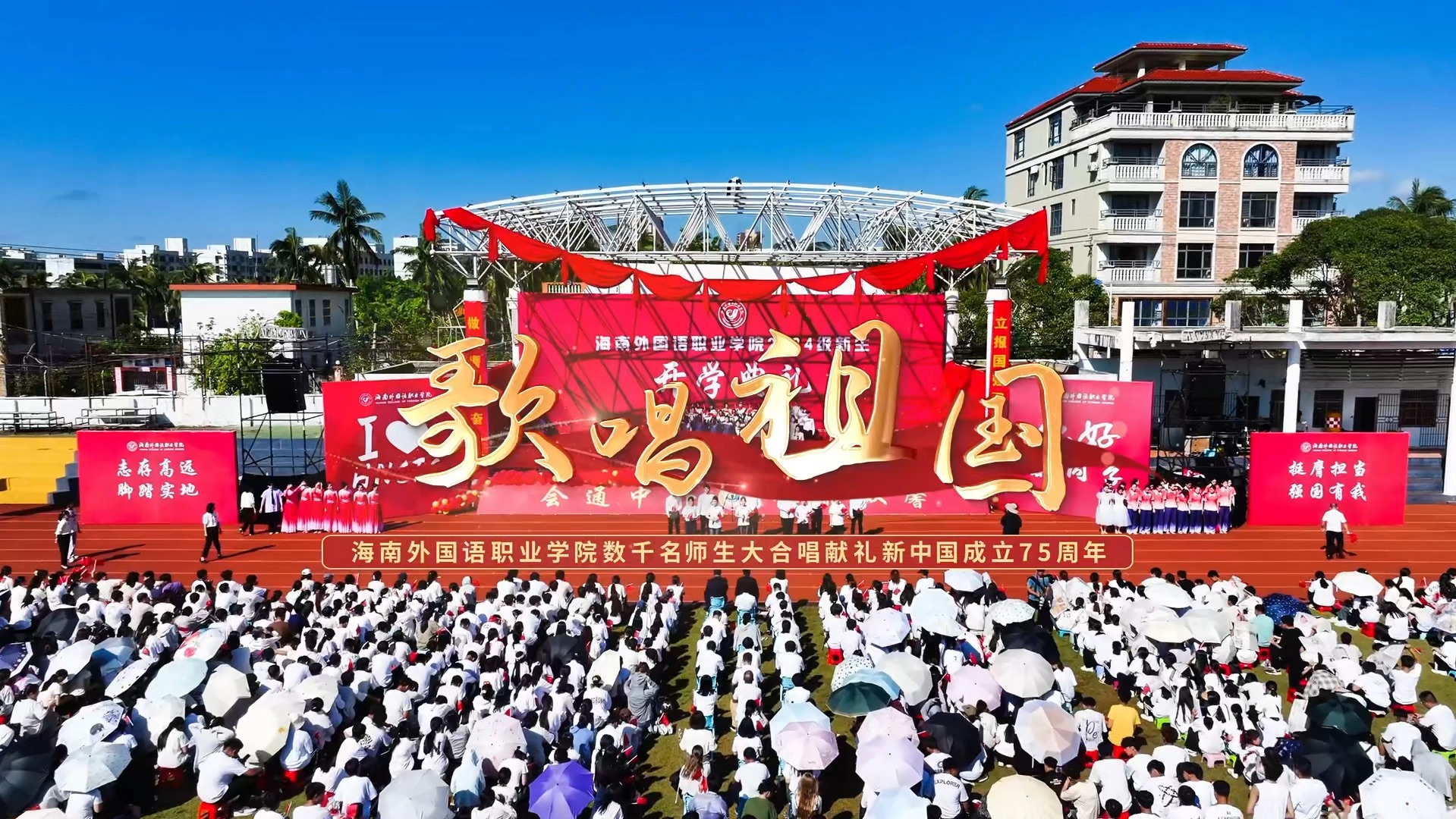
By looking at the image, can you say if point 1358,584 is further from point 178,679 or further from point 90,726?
point 90,726

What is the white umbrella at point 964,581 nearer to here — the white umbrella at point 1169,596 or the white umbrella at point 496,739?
the white umbrella at point 1169,596

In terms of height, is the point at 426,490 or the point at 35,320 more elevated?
the point at 35,320

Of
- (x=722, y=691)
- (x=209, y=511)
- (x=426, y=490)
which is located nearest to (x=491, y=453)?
(x=426, y=490)

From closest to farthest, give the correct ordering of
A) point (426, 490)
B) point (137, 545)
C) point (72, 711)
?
1. point (72, 711)
2. point (137, 545)
3. point (426, 490)

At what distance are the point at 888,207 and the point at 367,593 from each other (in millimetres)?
14052

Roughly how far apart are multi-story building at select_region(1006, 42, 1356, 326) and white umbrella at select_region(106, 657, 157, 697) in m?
28.8

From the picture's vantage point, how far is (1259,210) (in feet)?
102

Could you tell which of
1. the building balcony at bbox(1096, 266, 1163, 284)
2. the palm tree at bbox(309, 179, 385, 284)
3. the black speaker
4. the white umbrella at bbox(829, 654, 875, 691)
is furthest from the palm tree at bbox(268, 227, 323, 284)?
the white umbrella at bbox(829, 654, 875, 691)

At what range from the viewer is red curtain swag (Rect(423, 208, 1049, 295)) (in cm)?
1847

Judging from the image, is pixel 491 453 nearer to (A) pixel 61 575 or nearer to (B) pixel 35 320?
(A) pixel 61 575

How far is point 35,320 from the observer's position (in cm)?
3322

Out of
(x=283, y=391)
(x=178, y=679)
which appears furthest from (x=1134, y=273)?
(x=178, y=679)

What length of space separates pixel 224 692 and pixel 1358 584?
1245 cm

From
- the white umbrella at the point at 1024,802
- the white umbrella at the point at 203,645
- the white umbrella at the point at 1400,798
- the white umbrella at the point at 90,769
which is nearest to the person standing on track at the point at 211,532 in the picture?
the white umbrella at the point at 203,645
